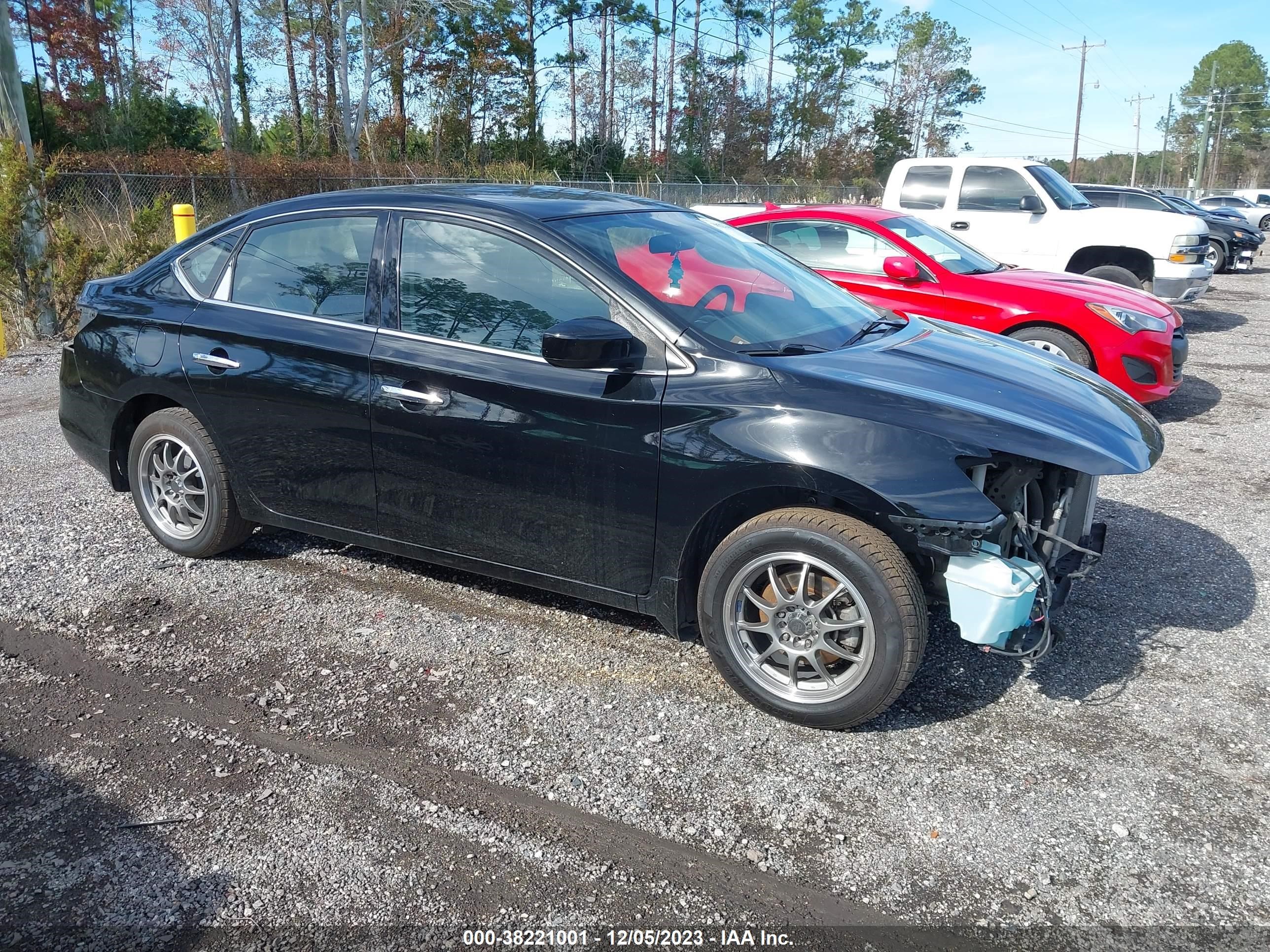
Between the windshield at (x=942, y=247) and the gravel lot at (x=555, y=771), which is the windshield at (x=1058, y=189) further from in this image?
the gravel lot at (x=555, y=771)

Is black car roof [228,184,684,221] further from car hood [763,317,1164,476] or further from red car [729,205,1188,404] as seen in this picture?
red car [729,205,1188,404]

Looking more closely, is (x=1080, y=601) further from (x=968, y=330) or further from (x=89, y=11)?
(x=89, y=11)

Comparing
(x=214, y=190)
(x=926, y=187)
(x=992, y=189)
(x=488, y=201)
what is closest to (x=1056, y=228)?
(x=992, y=189)

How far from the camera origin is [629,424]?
11.1 ft

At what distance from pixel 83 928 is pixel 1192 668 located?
3792 millimetres

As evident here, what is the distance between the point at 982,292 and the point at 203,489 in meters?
5.87

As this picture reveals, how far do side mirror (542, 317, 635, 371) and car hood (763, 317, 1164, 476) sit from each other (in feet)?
1.71

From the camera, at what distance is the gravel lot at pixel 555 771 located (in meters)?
2.50

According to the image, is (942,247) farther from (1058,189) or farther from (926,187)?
(1058,189)

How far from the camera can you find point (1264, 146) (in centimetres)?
10206

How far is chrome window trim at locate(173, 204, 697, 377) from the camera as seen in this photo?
11.1 ft

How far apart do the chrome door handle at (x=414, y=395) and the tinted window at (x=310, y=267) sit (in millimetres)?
372

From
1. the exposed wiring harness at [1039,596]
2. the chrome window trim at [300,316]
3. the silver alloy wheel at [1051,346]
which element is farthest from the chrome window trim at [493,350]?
the silver alloy wheel at [1051,346]

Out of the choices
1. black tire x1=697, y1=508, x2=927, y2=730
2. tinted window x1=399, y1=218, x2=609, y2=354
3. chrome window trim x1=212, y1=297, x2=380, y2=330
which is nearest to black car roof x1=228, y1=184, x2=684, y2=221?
tinted window x1=399, y1=218, x2=609, y2=354
